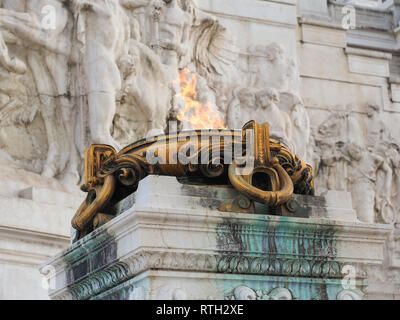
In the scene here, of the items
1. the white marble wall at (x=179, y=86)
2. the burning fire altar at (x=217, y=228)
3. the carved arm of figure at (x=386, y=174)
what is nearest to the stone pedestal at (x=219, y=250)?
the burning fire altar at (x=217, y=228)

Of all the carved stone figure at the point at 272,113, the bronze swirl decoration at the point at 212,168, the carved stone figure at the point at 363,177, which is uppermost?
the carved stone figure at the point at 272,113

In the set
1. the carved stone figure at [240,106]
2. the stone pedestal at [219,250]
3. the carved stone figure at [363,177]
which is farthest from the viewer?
the carved stone figure at [363,177]

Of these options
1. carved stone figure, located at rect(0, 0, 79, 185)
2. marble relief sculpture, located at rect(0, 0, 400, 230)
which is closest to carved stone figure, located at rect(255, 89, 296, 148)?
marble relief sculpture, located at rect(0, 0, 400, 230)

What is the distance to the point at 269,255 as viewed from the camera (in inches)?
170

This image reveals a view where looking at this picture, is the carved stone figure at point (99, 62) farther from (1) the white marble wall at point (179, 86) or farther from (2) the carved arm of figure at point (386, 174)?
(2) the carved arm of figure at point (386, 174)

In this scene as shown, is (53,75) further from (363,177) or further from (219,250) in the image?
(219,250)

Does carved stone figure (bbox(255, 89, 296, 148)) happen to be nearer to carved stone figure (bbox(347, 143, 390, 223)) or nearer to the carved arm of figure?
carved stone figure (bbox(347, 143, 390, 223))

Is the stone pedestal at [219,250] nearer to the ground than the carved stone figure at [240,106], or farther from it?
nearer to the ground

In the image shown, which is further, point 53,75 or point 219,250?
point 53,75

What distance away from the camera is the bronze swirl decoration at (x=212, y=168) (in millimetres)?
4398

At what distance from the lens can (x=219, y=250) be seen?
13.9 feet

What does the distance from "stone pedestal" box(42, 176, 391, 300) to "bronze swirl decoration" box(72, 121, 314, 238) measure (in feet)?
0.36

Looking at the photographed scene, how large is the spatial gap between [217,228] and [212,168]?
1.20ft

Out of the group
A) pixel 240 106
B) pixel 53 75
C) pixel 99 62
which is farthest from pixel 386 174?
pixel 53 75
